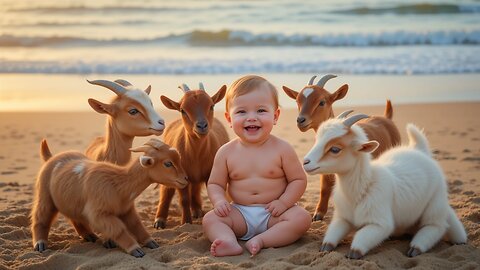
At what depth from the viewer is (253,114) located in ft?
20.4

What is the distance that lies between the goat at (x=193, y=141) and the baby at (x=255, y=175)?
40 centimetres

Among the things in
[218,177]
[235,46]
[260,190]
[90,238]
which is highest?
[235,46]

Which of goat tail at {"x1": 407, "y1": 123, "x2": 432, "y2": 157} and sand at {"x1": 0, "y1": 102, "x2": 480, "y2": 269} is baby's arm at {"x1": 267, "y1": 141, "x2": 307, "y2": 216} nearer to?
sand at {"x1": 0, "y1": 102, "x2": 480, "y2": 269}

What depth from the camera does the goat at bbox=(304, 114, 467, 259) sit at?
18.2ft

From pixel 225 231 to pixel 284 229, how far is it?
0.47 m

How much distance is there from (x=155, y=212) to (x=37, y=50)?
13666 millimetres

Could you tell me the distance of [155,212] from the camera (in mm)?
7797

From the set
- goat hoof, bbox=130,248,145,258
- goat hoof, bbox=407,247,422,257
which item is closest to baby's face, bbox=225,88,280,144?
goat hoof, bbox=130,248,145,258

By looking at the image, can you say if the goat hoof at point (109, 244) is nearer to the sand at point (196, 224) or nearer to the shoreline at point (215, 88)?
the sand at point (196, 224)

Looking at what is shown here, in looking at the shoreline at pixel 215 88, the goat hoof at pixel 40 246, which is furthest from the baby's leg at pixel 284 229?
the shoreline at pixel 215 88

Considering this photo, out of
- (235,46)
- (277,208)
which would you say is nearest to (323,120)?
(277,208)

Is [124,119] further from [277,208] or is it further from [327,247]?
[327,247]

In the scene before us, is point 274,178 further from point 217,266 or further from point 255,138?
point 217,266

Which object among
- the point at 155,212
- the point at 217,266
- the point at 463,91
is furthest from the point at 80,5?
the point at 217,266
